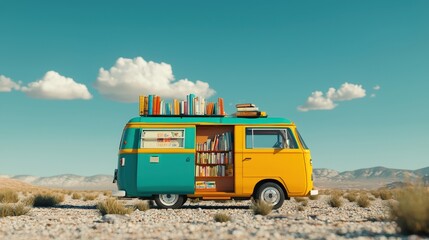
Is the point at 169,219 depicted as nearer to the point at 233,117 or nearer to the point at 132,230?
the point at 132,230

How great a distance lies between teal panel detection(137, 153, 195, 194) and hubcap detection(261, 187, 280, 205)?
2.11 metres

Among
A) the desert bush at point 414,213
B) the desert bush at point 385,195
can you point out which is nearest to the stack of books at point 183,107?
the desert bush at point 414,213

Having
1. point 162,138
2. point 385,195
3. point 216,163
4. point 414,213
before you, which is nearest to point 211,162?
point 216,163

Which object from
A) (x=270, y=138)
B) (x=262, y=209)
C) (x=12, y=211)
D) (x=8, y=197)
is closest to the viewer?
(x=262, y=209)

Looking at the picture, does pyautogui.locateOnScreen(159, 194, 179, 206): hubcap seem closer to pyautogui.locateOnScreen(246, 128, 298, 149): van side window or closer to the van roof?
the van roof

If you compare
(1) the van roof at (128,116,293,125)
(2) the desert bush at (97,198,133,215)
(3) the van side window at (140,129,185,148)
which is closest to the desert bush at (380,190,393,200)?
(1) the van roof at (128,116,293,125)

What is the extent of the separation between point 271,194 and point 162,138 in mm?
3606

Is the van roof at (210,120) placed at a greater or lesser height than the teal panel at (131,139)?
greater

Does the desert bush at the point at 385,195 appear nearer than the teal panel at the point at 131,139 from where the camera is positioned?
No

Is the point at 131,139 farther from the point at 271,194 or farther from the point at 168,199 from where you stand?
the point at 271,194

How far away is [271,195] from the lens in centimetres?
1420

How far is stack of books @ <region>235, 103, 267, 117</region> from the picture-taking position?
576 inches

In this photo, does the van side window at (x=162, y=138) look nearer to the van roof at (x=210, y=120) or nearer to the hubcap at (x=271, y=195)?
the van roof at (x=210, y=120)

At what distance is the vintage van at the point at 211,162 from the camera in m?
14.2
